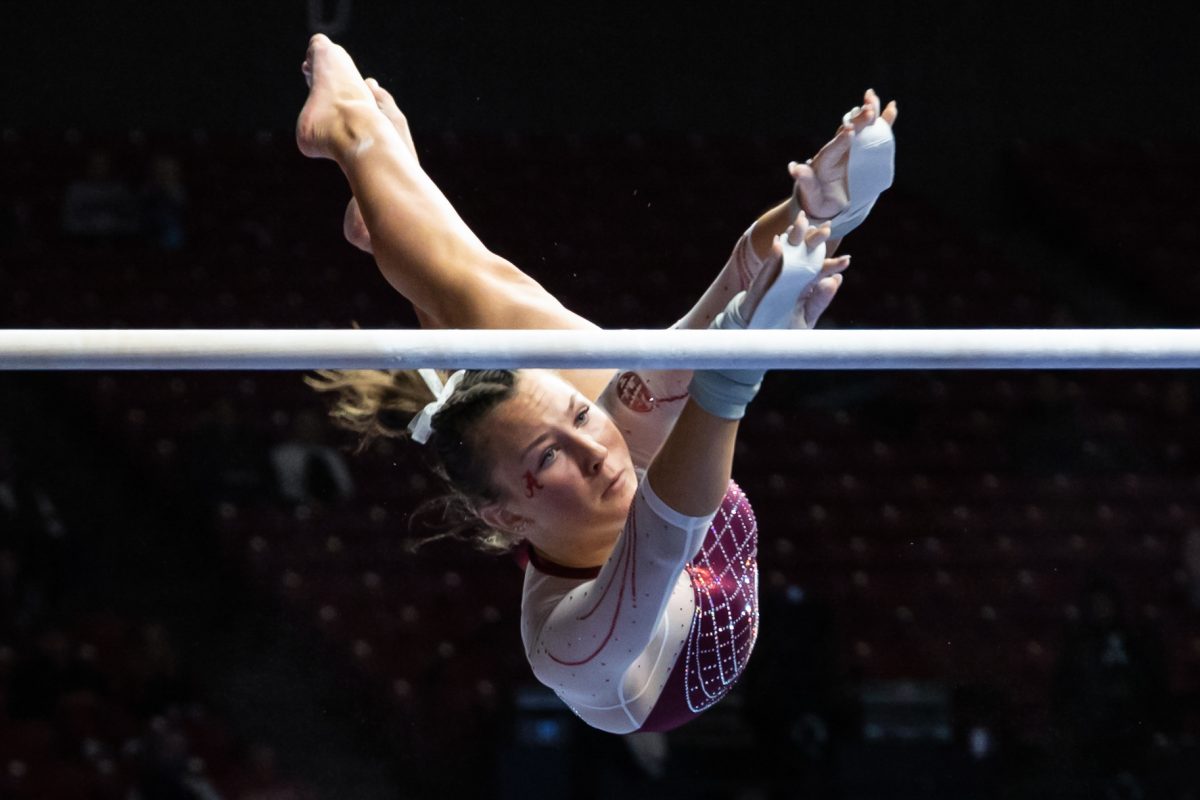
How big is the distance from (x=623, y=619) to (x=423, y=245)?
77cm

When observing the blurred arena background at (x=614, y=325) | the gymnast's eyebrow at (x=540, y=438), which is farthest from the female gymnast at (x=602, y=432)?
the blurred arena background at (x=614, y=325)

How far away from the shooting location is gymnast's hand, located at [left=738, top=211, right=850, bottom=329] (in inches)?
63.0

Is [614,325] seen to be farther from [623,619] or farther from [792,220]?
[623,619]

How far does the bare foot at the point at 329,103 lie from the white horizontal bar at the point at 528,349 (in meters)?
0.87

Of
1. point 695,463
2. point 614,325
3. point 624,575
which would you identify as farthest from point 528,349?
point 614,325

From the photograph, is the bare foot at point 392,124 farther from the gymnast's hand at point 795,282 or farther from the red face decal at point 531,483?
the gymnast's hand at point 795,282

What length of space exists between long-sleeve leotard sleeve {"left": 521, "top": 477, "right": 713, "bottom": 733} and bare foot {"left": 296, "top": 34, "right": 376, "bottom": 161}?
84cm

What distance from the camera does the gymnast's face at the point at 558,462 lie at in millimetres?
2039

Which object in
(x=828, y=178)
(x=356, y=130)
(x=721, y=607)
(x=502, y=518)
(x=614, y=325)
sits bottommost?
(x=614, y=325)

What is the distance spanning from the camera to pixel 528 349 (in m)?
1.66

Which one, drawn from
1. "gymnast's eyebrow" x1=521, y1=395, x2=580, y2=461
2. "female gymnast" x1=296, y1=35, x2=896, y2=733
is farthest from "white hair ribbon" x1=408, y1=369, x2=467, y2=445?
"gymnast's eyebrow" x1=521, y1=395, x2=580, y2=461

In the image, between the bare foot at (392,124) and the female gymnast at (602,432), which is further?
the bare foot at (392,124)

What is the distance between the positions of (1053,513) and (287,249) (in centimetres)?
348

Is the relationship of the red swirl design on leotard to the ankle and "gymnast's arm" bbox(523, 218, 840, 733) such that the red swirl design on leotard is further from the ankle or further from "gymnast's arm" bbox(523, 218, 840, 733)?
the ankle
